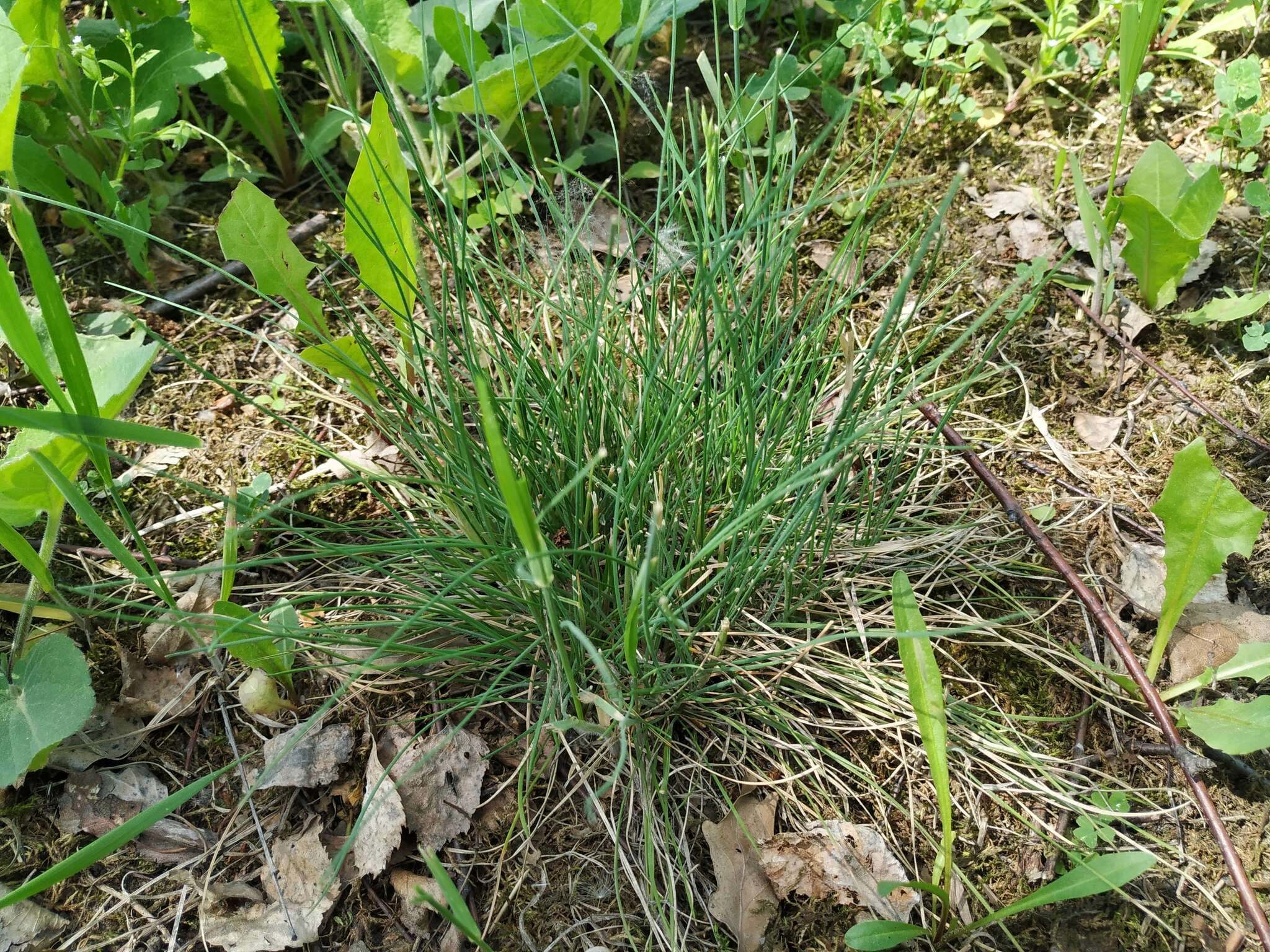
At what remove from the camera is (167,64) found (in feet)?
4.84

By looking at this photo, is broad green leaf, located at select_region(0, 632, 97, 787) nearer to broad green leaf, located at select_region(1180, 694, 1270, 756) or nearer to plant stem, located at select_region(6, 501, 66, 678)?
plant stem, located at select_region(6, 501, 66, 678)

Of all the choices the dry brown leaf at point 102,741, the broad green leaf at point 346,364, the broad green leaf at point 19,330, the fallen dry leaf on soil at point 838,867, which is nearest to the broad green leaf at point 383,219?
the broad green leaf at point 346,364

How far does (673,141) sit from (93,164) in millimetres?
1104

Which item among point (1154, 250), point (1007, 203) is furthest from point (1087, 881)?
point (1007, 203)

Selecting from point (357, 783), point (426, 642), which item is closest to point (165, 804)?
point (357, 783)

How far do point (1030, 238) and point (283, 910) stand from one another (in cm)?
146

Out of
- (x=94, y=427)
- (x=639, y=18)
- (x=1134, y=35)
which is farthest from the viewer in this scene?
(x=639, y=18)

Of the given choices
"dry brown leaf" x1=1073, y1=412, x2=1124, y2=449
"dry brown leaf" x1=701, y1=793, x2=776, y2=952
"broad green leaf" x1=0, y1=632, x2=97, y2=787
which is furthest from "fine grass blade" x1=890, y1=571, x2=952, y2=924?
"broad green leaf" x1=0, y1=632, x2=97, y2=787

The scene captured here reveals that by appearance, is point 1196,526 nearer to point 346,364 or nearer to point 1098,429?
point 1098,429

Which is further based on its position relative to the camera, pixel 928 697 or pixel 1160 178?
pixel 1160 178

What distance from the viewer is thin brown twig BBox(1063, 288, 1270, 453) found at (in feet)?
4.34

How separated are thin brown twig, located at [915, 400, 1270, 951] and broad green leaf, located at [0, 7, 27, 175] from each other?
39.9 inches

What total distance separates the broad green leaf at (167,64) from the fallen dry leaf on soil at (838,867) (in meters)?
1.41

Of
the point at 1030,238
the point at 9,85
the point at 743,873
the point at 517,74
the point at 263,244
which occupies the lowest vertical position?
the point at 743,873
